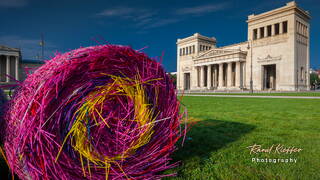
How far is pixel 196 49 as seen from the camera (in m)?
73.6

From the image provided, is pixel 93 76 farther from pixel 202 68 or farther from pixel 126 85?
pixel 202 68

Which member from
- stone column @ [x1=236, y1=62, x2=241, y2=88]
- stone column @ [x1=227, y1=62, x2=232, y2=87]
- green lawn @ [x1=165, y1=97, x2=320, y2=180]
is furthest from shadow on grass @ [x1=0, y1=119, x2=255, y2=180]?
stone column @ [x1=227, y1=62, x2=232, y2=87]

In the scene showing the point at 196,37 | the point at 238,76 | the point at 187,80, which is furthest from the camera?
the point at 187,80

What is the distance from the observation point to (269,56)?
5212cm

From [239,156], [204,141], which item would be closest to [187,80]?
[204,141]

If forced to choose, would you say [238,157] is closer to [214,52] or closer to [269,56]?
[269,56]

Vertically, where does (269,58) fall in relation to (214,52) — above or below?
below

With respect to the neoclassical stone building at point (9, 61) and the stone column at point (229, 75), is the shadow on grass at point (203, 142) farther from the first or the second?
the neoclassical stone building at point (9, 61)

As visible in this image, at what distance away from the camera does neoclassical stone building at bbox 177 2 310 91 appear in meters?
48.7

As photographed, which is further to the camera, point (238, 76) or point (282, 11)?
point (238, 76)

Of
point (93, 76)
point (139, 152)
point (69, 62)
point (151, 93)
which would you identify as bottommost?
point (139, 152)

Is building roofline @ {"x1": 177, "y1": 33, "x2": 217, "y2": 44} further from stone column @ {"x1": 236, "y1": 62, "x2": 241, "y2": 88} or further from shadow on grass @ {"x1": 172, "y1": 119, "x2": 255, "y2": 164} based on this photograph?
shadow on grass @ {"x1": 172, "y1": 119, "x2": 255, "y2": 164}

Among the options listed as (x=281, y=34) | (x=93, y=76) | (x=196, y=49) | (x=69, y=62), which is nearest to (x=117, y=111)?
(x=93, y=76)

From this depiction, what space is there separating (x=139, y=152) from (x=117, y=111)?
57cm
